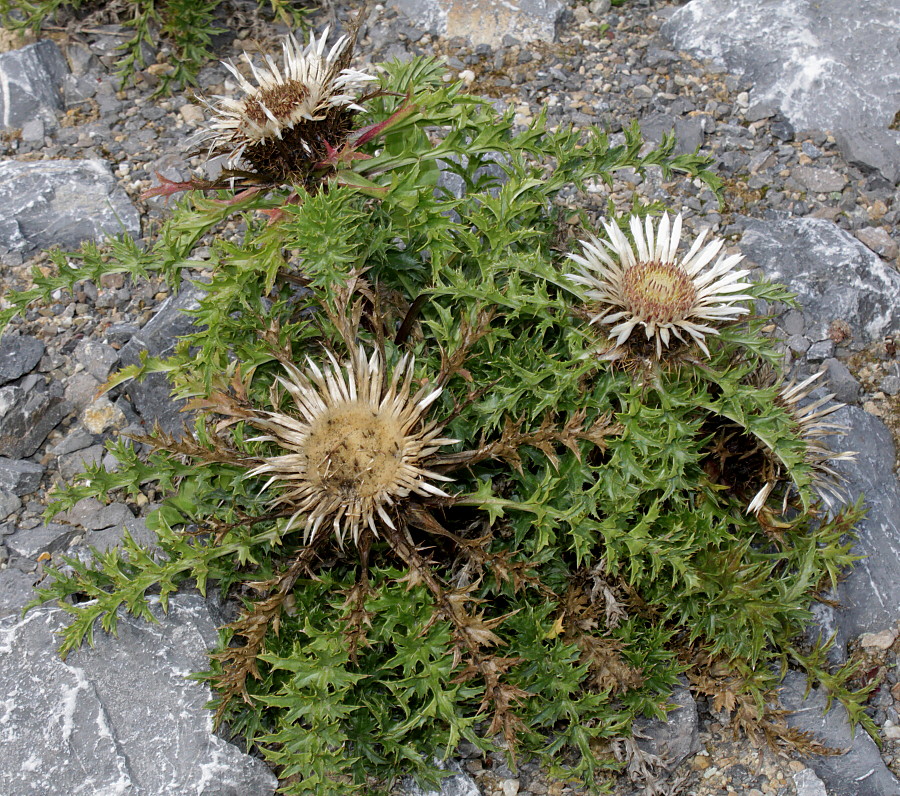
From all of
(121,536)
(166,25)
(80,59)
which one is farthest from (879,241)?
(80,59)

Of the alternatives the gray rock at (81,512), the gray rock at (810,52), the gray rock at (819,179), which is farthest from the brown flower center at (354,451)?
the gray rock at (810,52)

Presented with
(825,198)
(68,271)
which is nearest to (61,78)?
(68,271)

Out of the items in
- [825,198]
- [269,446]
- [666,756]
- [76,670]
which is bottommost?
[666,756]

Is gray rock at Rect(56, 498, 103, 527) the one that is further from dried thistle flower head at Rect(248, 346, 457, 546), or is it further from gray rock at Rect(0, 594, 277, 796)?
dried thistle flower head at Rect(248, 346, 457, 546)

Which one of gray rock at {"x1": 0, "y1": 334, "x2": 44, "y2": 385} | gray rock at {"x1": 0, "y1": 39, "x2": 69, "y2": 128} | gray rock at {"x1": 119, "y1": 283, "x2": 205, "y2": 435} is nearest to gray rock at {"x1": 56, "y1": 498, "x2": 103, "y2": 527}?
gray rock at {"x1": 119, "y1": 283, "x2": 205, "y2": 435}

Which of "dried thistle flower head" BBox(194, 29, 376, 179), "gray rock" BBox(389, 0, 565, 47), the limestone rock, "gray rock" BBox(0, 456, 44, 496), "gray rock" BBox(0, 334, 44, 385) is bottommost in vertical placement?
the limestone rock

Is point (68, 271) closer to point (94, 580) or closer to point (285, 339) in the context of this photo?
point (285, 339)
